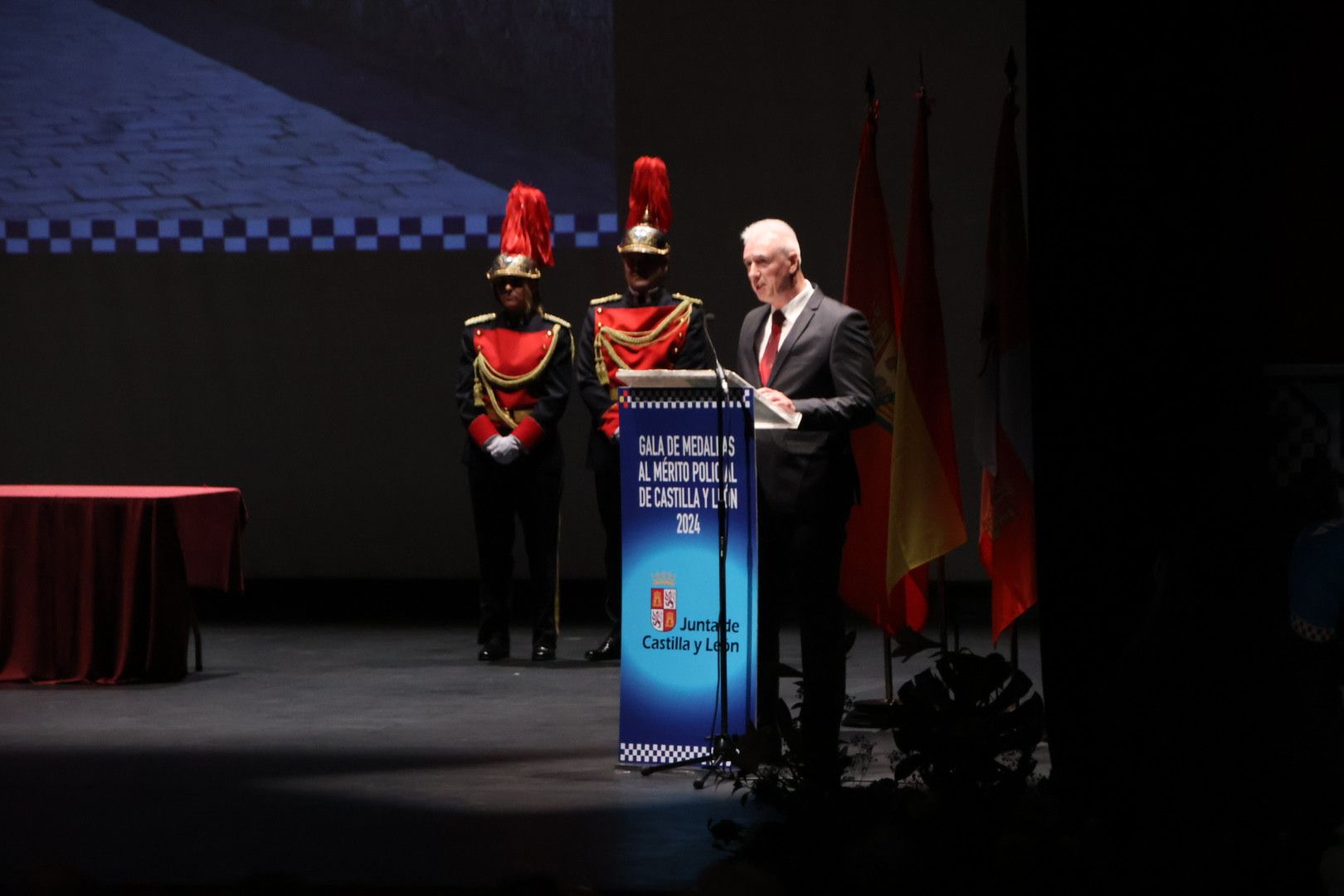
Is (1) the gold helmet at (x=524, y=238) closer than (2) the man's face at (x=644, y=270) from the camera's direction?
No

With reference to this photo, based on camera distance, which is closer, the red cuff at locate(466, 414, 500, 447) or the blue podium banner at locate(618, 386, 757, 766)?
the blue podium banner at locate(618, 386, 757, 766)

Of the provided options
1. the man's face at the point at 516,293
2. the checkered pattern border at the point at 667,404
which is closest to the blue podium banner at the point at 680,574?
the checkered pattern border at the point at 667,404

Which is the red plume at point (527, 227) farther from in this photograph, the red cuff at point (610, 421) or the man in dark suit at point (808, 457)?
the man in dark suit at point (808, 457)

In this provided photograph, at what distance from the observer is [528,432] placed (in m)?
6.80

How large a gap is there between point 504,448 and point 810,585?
2.57m

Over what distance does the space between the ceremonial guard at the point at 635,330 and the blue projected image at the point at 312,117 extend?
6.68 feet

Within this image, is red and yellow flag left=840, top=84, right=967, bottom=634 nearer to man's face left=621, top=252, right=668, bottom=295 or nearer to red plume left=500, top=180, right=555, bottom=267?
man's face left=621, top=252, right=668, bottom=295

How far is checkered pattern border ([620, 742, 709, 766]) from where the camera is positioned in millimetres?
4543

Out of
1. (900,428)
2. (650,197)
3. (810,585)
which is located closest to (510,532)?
(650,197)

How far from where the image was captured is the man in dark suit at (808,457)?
441cm

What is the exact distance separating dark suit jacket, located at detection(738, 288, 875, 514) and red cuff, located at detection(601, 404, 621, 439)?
219cm

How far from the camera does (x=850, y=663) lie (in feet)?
22.0

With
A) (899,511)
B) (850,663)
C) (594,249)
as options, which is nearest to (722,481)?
(899,511)

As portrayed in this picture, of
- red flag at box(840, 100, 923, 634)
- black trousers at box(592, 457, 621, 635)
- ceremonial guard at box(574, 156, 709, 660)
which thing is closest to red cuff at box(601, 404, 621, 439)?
ceremonial guard at box(574, 156, 709, 660)
